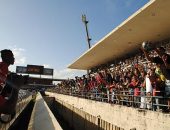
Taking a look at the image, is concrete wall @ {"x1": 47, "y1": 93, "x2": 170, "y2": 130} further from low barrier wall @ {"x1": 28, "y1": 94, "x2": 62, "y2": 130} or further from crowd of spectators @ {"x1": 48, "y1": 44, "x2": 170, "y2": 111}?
low barrier wall @ {"x1": 28, "y1": 94, "x2": 62, "y2": 130}

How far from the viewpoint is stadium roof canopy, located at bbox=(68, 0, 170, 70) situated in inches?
575

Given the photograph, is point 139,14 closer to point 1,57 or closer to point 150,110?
point 150,110

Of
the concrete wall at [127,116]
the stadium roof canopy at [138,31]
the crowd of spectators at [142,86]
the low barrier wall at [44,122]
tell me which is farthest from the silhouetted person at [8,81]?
the stadium roof canopy at [138,31]

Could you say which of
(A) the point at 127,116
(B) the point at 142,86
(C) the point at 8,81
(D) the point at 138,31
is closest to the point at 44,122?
(B) the point at 142,86

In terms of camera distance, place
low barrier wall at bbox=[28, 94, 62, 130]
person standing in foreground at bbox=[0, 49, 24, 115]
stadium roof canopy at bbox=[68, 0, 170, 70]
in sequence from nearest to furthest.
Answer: person standing in foreground at bbox=[0, 49, 24, 115], low barrier wall at bbox=[28, 94, 62, 130], stadium roof canopy at bbox=[68, 0, 170, 70]

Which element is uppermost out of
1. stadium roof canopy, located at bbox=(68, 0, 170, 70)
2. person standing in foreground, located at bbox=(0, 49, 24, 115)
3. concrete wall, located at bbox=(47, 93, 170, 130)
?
stadium roof canopy, located at bbox=(68, 0, 170, 70)

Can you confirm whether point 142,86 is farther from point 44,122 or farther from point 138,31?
point 138,31

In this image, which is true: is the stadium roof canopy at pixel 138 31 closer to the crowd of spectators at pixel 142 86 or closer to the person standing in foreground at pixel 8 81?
the crowd of spectators at pixel 142 86

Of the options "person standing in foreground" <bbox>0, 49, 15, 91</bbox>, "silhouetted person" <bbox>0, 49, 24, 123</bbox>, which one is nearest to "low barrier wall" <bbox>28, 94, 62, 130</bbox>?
"silhouetted person" <bbox>0, 49, 24, 123</bbox>

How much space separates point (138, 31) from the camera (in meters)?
18.8

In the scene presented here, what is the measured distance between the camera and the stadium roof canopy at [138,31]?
575 inches

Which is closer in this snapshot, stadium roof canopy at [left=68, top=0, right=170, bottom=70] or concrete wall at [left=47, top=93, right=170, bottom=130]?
concrete wall at [left=47, top=93, right=170, bottom=130]

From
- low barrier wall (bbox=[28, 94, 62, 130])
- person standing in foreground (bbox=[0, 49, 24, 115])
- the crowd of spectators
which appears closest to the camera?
person standing in foreground (bbox=[0, 49, 24, 115])

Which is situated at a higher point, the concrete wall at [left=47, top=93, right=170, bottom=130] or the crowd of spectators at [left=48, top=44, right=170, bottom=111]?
the crowd of spectators at [left=48, top=44, right=170, bottom=111]
